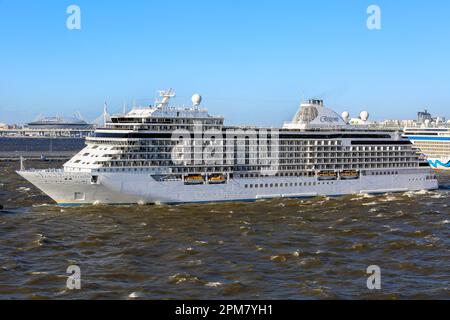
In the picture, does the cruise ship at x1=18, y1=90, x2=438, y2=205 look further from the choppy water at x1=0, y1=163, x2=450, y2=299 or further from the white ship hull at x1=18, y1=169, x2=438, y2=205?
the choppy water at x1=0, y1=163, x2=450, y2=299

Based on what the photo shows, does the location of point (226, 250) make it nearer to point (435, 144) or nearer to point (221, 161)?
point (221, 161)

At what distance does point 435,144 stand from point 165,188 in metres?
77.8

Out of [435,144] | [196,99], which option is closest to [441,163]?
[435,144]

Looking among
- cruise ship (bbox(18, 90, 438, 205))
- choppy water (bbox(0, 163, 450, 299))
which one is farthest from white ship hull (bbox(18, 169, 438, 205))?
choppy water (bbox(0, 163, 450, 299))

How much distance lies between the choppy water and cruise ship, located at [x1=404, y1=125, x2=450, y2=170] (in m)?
59.4

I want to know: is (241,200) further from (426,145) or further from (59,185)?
(426,145)

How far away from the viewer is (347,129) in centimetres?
7019

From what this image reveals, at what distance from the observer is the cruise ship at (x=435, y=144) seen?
115062mm

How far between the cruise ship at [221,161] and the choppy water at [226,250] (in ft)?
7.56

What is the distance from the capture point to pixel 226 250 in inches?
1534

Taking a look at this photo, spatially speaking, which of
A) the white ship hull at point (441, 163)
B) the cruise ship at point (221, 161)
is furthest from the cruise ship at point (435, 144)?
the cruise ship at point (221, 161)

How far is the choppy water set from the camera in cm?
3084

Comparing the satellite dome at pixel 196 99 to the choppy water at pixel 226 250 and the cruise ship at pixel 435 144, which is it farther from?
the cruise ship at pixel 435 144

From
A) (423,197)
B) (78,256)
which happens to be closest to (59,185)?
(78,256)
